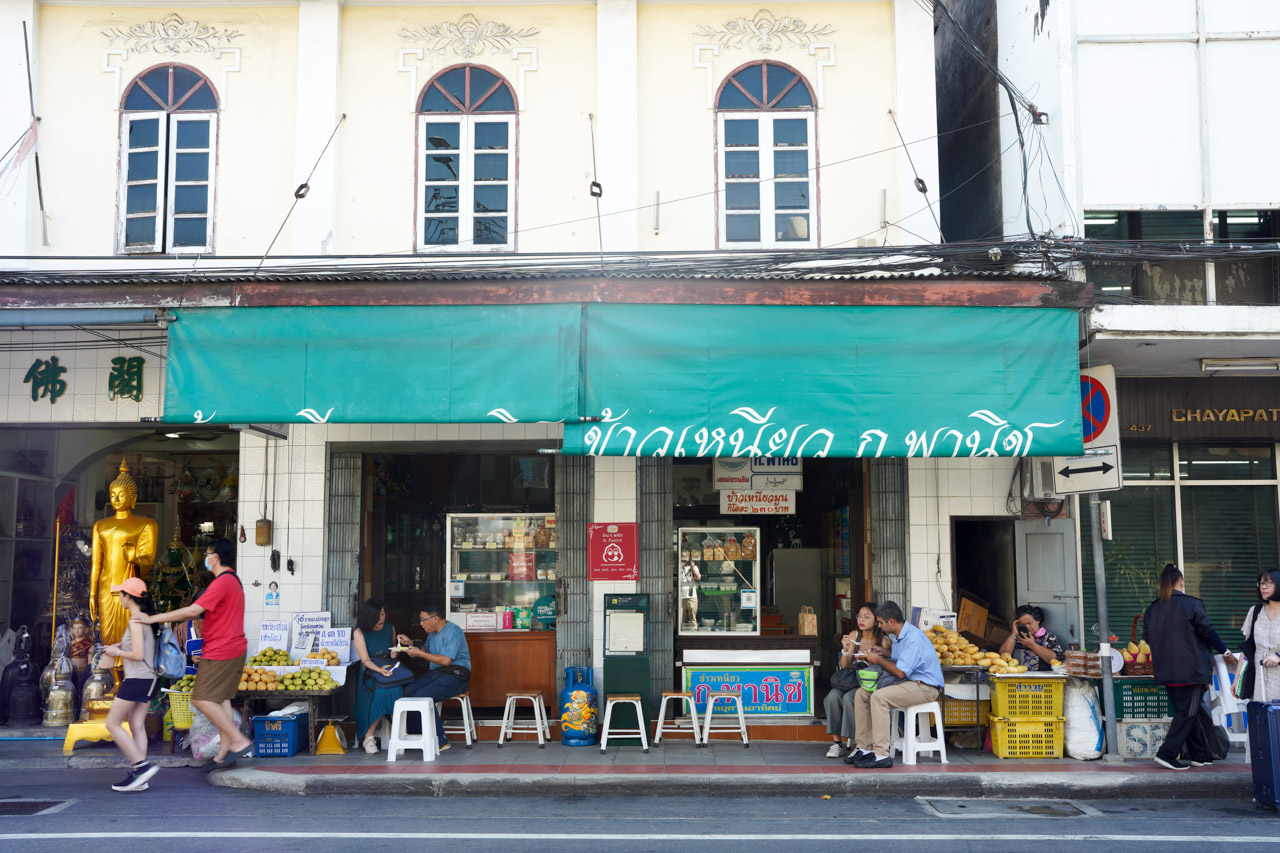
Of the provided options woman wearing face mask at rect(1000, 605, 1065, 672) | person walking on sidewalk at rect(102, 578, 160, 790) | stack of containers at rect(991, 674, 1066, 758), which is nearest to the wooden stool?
person walking on sidewalk at rect(102, 578, 160, 790)

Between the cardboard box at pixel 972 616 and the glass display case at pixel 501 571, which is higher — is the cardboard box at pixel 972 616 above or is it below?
below

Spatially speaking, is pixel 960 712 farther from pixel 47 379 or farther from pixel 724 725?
pixel 47 379

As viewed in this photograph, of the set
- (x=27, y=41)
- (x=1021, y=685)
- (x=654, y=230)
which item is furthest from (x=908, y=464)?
(x=27, y=41)

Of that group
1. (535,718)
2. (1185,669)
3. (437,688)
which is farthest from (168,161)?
(1185,669)

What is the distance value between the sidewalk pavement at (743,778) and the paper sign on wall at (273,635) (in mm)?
1408

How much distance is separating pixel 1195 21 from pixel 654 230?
598 centimetres

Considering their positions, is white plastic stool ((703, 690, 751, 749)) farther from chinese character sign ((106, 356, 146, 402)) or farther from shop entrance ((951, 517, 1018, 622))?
chinese character sign ((106, 356, 146, 402))

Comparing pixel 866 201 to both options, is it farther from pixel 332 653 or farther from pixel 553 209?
pixel 332 653

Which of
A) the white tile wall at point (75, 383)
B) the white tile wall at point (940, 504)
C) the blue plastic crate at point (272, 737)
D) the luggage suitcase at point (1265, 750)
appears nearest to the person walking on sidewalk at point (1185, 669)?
the luggage suitcase at point (1265, 750)

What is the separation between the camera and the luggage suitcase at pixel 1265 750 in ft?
25.0

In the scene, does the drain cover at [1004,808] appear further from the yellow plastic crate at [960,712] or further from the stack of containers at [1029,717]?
the yellow plastic crate at [960,712]

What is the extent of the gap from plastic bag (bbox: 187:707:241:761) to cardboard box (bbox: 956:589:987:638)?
25.4ft

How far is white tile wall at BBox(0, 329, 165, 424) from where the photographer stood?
11.2 m

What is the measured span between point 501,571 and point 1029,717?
5666 mm
